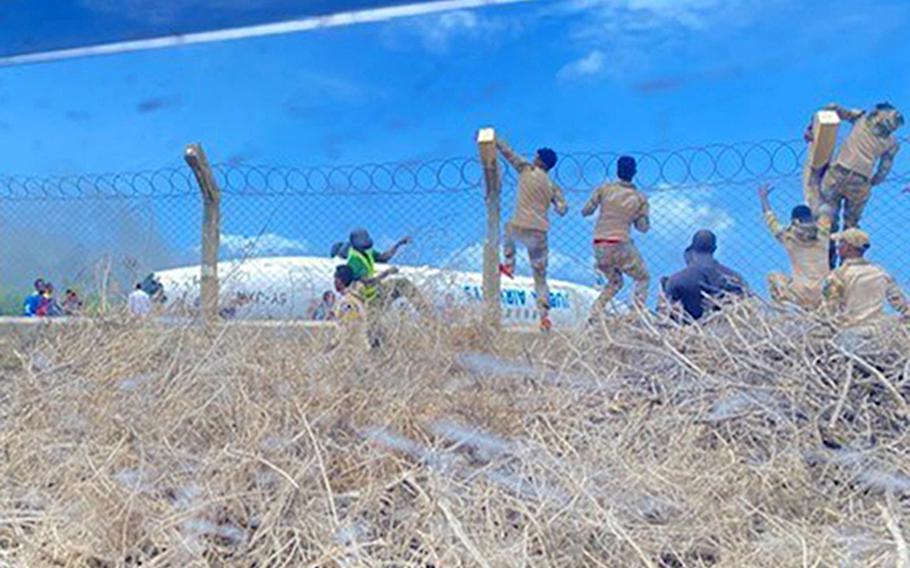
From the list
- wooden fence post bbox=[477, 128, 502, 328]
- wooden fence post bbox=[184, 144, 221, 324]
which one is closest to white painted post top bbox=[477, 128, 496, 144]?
wooden fence post bbox=[477, 128, 502, 328]

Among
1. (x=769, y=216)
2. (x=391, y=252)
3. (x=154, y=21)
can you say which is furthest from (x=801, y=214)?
(x=154, y=21)

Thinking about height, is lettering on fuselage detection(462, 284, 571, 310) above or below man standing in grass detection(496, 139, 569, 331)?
below

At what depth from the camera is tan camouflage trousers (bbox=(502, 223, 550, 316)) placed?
6191mm

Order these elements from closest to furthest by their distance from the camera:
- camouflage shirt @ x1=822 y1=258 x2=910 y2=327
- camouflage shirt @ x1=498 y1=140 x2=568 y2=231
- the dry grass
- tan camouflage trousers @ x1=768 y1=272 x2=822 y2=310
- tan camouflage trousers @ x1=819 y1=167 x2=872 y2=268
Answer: the dry grass, camouflage shirt @ x1=822 y1=258 x2=910 y2=327, tan camouflage trousers @ x1=768 y1=272 x2=822 y2=310, tan camouflage trousers @ x1=819 y1=167 x2=872 y2=268, camouflage shirt @ x1=498 y1=140 x2=568 y2=231

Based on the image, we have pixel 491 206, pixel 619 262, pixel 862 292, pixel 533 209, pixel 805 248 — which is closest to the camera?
pixel 862 292

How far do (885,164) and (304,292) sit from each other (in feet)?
12.8

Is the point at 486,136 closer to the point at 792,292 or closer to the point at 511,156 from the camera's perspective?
the point at 511,156

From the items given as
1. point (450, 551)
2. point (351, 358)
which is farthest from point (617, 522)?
point (351, 358)

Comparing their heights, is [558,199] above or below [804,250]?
above

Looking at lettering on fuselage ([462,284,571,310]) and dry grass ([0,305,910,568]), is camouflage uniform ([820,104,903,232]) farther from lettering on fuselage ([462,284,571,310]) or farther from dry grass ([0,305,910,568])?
dry grass ([0,305,910,568])

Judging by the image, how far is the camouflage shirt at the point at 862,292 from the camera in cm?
448

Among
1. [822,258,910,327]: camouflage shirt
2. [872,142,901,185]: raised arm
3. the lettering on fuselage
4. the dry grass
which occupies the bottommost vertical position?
the dry grass

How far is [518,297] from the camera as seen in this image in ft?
19.9

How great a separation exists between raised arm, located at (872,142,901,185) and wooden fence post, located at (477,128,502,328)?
2.50 m
